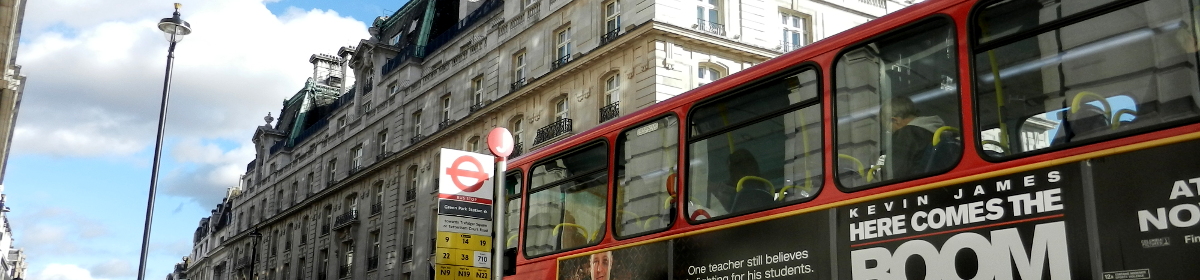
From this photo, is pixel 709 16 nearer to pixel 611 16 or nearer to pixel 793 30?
pixel 793 30

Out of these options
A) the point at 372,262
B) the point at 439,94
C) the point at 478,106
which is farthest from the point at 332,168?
the point at 478,106

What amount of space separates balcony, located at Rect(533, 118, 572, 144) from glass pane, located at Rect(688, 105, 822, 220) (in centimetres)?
2241

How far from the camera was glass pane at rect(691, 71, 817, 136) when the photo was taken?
25.1 feet

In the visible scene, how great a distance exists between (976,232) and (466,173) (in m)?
5.41

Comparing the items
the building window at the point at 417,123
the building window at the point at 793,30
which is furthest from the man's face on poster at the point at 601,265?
the building window at the point at 417,123

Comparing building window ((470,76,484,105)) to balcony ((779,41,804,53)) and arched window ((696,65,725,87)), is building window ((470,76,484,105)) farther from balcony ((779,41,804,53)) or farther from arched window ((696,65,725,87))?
balcony ((779,41,804,53))

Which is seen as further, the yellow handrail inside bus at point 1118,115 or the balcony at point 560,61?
the balcony at point 560,61

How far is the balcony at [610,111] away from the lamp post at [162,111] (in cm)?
1154

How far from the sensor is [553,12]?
108 feet

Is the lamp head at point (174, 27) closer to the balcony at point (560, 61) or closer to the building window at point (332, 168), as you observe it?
the balcony at point (560, 61)

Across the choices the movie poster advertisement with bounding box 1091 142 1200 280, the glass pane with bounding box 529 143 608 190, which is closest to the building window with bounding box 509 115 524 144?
the glass pane with bounding box 529 143 608 190

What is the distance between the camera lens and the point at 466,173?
33.4 ft

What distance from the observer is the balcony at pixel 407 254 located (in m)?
40.6

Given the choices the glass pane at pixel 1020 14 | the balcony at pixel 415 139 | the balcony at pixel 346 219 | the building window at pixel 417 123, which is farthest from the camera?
the balcony at pixel 346 219
